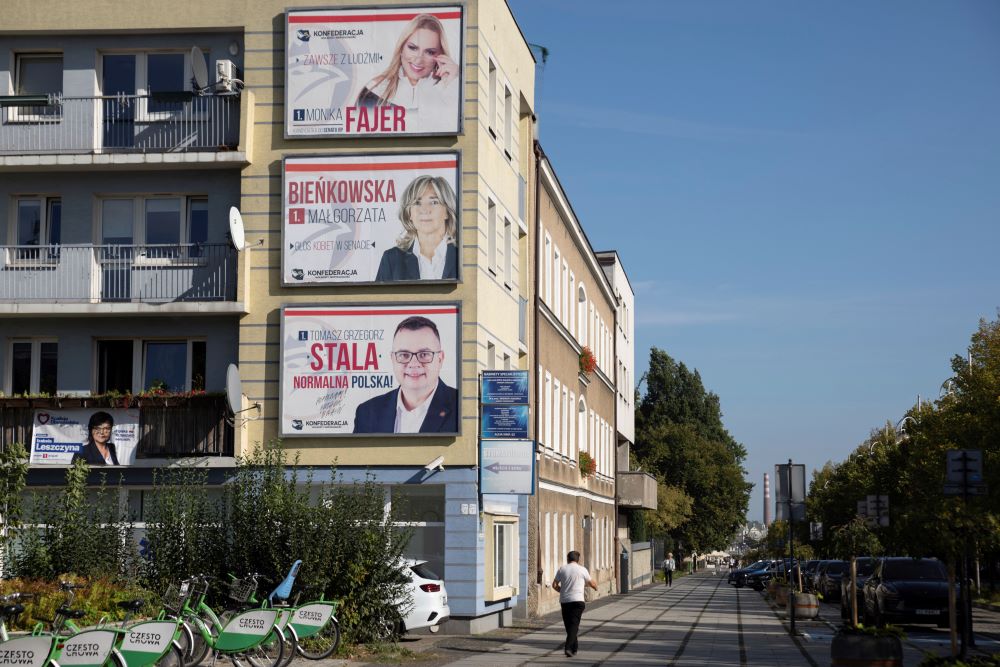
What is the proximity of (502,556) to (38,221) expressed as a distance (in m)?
11.9

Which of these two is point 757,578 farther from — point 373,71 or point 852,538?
point 373,71

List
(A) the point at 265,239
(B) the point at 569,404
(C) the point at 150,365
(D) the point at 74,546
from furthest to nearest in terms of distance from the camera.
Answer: (B) the point at 569,404 < (C) the point at 150,365 < (A) the point at 265,239 < (D) the point at 74,546

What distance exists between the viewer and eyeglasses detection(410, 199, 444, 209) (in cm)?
2692

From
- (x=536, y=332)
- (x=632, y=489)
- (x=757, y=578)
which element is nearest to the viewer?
(x=536, y=332)

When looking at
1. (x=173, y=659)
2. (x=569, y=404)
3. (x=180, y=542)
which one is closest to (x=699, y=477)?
(x=569, y=404)

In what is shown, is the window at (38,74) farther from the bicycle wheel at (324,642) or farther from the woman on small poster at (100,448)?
the bicycle wheel at (324,642)

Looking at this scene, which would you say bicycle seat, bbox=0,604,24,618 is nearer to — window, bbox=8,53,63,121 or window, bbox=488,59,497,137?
window, bbox=8,53,63,121

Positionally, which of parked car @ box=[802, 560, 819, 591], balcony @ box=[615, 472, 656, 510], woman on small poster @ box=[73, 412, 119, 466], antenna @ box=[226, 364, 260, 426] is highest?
antenna @ box=[226, 364, 260, 426]

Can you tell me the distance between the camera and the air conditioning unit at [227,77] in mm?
27344

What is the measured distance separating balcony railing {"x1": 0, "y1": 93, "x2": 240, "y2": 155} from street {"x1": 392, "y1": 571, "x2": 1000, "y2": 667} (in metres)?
11.1

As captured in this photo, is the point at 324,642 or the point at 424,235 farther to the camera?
the point at 424,235


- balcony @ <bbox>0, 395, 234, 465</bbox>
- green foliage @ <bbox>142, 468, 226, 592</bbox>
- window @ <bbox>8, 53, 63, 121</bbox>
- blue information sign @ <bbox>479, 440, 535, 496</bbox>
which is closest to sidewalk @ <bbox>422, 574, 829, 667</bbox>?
blue information sign @ <bbox>479, 440, 535, 496</bbox>

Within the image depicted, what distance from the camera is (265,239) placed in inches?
1077

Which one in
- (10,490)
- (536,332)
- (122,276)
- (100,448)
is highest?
(122,276)
